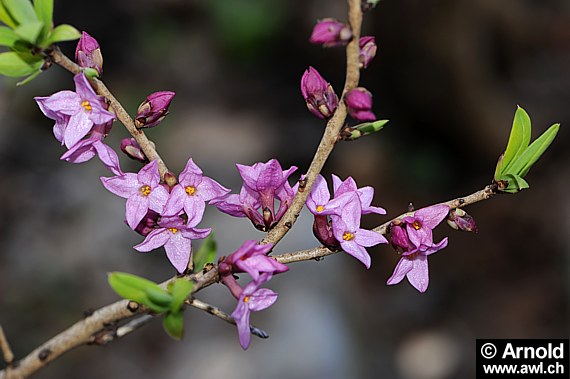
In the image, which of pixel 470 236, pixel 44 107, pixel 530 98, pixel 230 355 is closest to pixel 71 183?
pixel 230 355

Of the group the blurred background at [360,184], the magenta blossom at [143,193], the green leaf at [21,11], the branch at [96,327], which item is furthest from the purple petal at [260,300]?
the blurred background at [360,184]

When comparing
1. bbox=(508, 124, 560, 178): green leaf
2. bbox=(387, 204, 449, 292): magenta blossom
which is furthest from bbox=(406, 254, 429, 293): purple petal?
bbox=(508, 124, 560, 178): green leaf

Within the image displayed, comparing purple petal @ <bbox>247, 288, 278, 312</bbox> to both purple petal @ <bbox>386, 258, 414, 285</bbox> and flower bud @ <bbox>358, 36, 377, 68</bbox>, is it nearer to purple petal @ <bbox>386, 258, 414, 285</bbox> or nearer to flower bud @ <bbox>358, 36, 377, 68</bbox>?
purple petal @ <bbox>386, 258, 414, 285</bbox>

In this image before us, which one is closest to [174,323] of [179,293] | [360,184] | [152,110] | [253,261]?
[179,293]

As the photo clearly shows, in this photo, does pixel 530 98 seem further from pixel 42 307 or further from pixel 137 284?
pixel 137 284

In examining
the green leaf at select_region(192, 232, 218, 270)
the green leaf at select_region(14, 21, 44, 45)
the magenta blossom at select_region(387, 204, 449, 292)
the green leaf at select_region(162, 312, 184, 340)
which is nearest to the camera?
the green leaf at select_region(14, 21, 44, 45)
